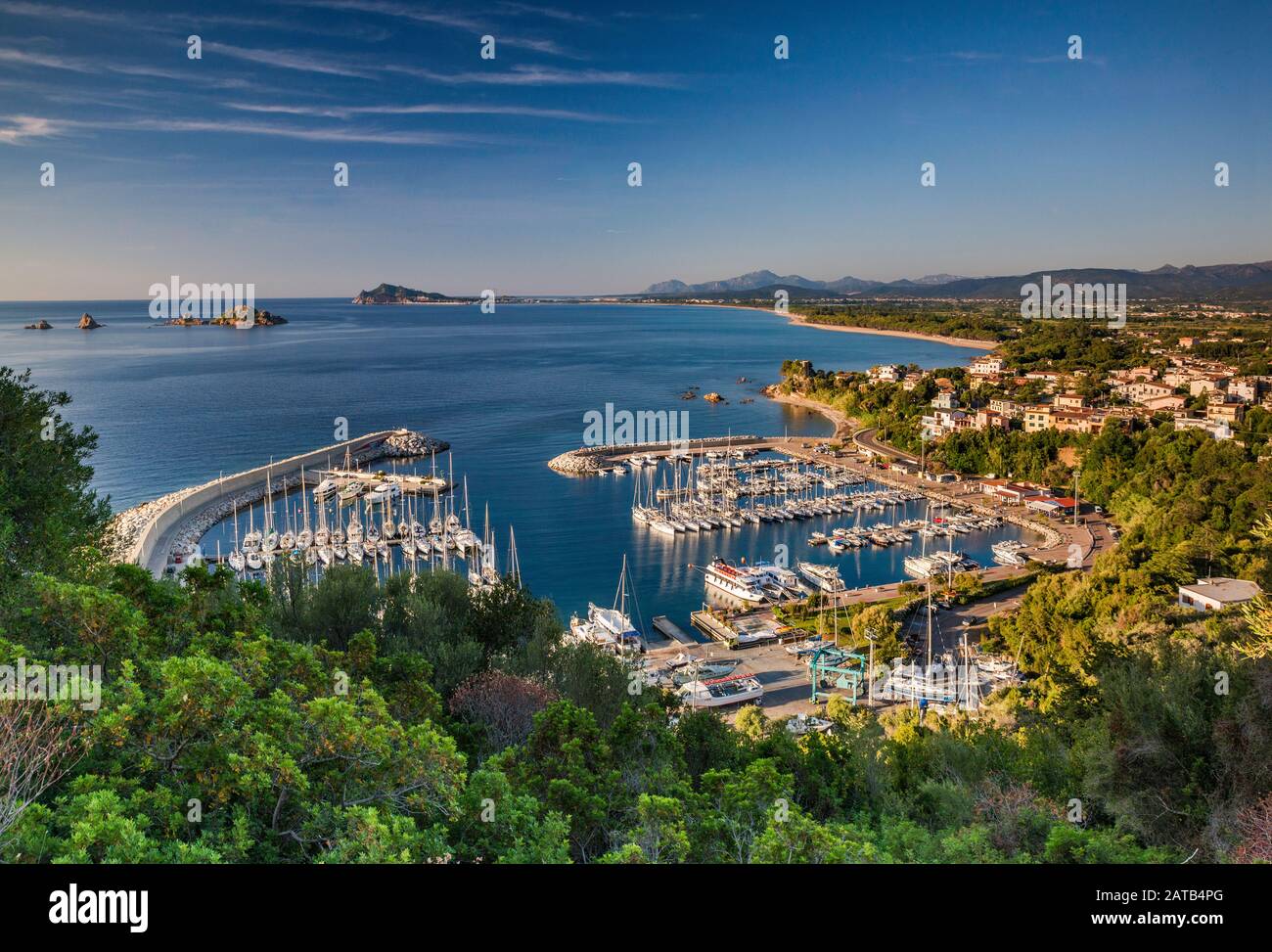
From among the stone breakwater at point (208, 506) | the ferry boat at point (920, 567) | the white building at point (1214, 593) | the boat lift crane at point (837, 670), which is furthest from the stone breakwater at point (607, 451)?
the white building at point (1214, 593)

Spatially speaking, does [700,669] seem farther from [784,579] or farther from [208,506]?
[208,506]

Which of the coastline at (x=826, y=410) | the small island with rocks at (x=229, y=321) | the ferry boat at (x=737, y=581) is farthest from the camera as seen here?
the small island with rocks at (x=229, y=321)

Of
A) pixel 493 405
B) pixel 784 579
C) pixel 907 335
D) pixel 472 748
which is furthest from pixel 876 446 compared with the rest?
pixel 907 335

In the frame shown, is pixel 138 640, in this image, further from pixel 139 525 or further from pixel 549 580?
pixel 139 525

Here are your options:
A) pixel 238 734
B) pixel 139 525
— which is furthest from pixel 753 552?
pixel 238 734

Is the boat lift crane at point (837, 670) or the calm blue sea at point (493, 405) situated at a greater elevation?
the calm blue sea at point (493, 405)

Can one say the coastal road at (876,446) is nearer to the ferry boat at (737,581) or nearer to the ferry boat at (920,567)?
the ferry boat at (920,567)

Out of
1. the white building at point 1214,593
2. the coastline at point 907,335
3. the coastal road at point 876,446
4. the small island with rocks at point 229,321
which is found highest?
the small island with rocks at point 229,321
